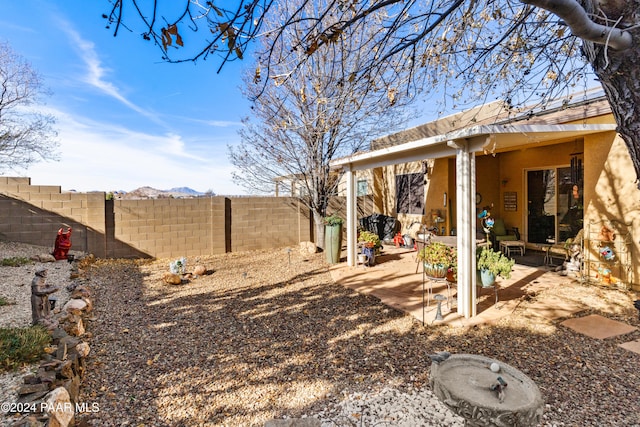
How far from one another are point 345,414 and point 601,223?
6.00 meters

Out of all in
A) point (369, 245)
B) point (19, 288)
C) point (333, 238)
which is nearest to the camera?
point (19, 288)

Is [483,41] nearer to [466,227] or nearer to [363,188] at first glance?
[466,227]

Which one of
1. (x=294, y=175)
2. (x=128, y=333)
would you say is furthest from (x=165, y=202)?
(x=128, y=333)

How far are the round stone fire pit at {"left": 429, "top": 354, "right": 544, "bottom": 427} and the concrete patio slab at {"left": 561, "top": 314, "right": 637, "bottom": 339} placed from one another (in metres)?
→ 2.58

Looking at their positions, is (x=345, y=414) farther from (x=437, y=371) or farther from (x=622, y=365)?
(x=622, y=365)

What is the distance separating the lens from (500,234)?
8.70 m

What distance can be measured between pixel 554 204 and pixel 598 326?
15.0 feet

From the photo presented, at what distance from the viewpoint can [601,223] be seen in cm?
575

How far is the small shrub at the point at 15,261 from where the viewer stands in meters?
6.62

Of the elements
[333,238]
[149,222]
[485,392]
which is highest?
[149,222]

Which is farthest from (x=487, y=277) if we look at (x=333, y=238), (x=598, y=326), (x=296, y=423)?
(x=333, y=238)

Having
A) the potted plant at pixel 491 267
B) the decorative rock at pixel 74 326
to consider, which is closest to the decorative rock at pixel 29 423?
the decorative rock at pixel 74 326

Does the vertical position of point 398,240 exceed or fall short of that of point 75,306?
it exceeds it

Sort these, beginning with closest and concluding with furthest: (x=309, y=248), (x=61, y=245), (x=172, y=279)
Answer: (x=172, y=279) → (x=61, y=245) → (x=309, y=248)
